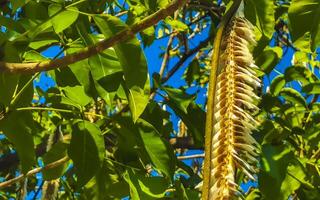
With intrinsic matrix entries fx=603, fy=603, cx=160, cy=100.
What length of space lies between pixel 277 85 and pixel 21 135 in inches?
44.9

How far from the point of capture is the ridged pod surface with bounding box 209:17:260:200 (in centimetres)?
51

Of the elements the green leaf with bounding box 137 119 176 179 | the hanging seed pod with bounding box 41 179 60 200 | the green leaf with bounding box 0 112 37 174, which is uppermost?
the green leaf with bounding box 0 112 37 174

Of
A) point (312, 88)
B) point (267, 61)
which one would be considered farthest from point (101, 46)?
point (312, 88)

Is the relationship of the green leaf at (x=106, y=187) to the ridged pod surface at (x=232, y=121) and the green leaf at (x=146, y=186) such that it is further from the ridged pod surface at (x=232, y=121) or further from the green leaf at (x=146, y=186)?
the ridged pod surface at (x=232, y=121)

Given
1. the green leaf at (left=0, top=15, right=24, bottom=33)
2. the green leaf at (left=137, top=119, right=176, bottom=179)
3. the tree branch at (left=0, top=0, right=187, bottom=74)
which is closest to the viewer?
the tree branch at (left=0, top=0, right=187, bottom=74)

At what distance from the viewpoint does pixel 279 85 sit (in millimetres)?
2248

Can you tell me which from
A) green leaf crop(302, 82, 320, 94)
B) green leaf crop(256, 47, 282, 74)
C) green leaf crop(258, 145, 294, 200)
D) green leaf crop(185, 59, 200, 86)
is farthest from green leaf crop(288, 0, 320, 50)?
green leaf crop(185, 59, 200, 86)

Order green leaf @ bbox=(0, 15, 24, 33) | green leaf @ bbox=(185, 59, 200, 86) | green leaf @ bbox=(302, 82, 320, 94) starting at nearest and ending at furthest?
1. green leaf @ bbox=(0, 15, 24, 33)
2. green leaf @ bbox=(302, 82, 320, 94)
3. green leaf @ bbox=(185, 59, 200, 86)

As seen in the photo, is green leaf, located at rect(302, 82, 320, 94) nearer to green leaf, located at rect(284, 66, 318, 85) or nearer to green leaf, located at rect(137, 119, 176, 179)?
green leaf, located at rect(284, 66, 318, 85)

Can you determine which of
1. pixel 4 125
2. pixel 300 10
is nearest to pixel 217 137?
pixel 300 10

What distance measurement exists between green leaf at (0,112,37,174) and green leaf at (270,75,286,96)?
42.5 inches

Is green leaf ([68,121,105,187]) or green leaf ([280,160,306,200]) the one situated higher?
green leaf ([68,121,105,187])

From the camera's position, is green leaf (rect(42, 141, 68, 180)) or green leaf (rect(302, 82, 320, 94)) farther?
green leaf (rect(302, 82, 320, 94))

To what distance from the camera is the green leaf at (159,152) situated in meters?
1.38
